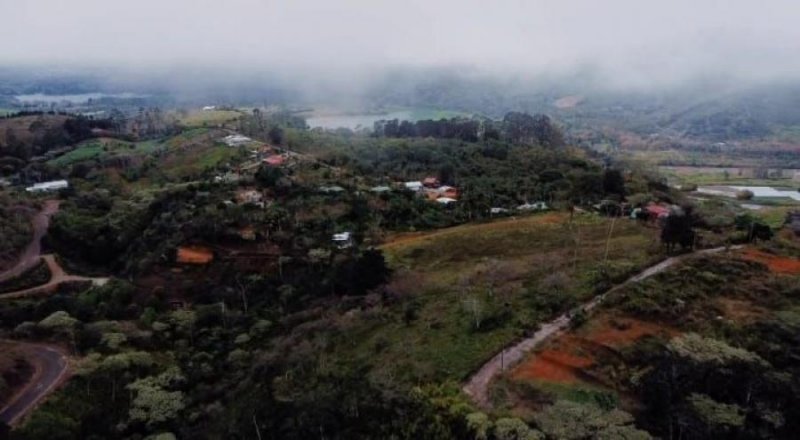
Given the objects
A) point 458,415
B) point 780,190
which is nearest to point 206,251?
point 458,415

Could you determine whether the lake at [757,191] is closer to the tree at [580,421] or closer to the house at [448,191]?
the house at [448,191]

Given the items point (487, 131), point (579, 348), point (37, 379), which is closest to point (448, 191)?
point (487, 131)

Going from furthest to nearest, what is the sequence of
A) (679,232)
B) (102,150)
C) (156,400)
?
(102,150) < (679,232) < (156,400)

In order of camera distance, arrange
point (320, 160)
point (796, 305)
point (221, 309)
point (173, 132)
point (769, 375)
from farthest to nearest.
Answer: point (173, 132)
point (320, 160)
point (221, 309)
point (796, 305)
point (769, 375)

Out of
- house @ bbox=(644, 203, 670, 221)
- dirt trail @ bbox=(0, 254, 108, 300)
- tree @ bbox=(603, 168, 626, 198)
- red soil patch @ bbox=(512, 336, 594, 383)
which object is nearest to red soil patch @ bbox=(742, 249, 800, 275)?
house @ bbox=(644, 203, 670, 221)

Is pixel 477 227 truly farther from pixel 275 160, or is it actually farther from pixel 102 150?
pixel 102 150

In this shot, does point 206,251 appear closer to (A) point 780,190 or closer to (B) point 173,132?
→ (B) point 173,132

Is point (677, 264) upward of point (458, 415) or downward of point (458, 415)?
upward

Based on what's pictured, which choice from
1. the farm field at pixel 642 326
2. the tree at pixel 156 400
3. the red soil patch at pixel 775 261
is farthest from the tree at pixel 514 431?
the red soil patch at pixel 775 261
